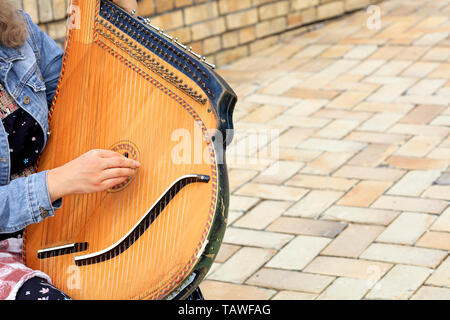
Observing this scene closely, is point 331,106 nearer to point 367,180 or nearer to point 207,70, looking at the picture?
point 367,180

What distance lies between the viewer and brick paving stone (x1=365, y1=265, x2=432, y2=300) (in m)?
2.75

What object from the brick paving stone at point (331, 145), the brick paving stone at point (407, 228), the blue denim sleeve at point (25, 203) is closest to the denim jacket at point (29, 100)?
the blue denim sleeve at point (25, 203)

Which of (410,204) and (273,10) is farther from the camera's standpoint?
(273,10)

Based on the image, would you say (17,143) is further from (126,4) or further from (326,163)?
(326,163)

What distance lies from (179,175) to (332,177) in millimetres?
2164

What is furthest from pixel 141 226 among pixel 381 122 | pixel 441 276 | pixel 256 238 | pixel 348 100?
pixel 348 100

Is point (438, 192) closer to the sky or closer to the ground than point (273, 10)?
closer to the ground

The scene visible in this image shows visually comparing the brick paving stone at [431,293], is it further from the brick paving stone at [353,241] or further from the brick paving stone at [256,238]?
the brick paving stone at [256,238]

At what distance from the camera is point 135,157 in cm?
179

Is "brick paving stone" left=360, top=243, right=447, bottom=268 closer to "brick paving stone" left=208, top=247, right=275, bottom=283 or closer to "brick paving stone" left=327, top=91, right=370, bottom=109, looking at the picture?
"brick paving stone" left=208, top=247, right=275, bottom=283

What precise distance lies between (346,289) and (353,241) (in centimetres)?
38

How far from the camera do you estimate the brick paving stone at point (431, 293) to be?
2.70 metres

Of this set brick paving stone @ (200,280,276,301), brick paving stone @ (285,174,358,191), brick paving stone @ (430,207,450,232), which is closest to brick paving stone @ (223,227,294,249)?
brick paving stone @ (200,280,276,301)

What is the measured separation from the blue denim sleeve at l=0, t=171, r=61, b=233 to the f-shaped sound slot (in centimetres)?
13
